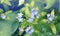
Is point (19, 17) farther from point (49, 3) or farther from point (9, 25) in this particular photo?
point (49, 3)

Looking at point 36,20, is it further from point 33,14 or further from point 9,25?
point 9,25

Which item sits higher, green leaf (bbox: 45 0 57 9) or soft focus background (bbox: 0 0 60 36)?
green leaf (bbox: 45 0 57 9)

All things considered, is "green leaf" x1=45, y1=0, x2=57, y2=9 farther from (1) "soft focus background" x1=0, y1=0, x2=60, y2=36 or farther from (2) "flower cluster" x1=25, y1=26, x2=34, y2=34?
(2) "flower cluster" x1=25, y1=26, x2=34, y2=34

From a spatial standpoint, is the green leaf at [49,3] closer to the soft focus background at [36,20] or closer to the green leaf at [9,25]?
the soft focus background at [36,20]

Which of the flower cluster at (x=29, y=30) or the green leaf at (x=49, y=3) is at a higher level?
the green leaf at (x=49, y=3)

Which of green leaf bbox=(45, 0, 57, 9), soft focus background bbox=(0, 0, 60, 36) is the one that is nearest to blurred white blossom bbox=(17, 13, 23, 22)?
soft focus background bbox=(0, 0, 60, 36)

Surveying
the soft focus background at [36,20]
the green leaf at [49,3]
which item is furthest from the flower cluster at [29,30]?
the green leaf at [49,3]

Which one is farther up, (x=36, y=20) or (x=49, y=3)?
(x=49, y=3)

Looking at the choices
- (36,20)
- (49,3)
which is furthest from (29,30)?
(49,3)

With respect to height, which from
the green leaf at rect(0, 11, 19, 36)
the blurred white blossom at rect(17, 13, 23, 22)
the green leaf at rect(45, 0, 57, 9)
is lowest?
the green leaf at rect(0, 11, 19, 36)
